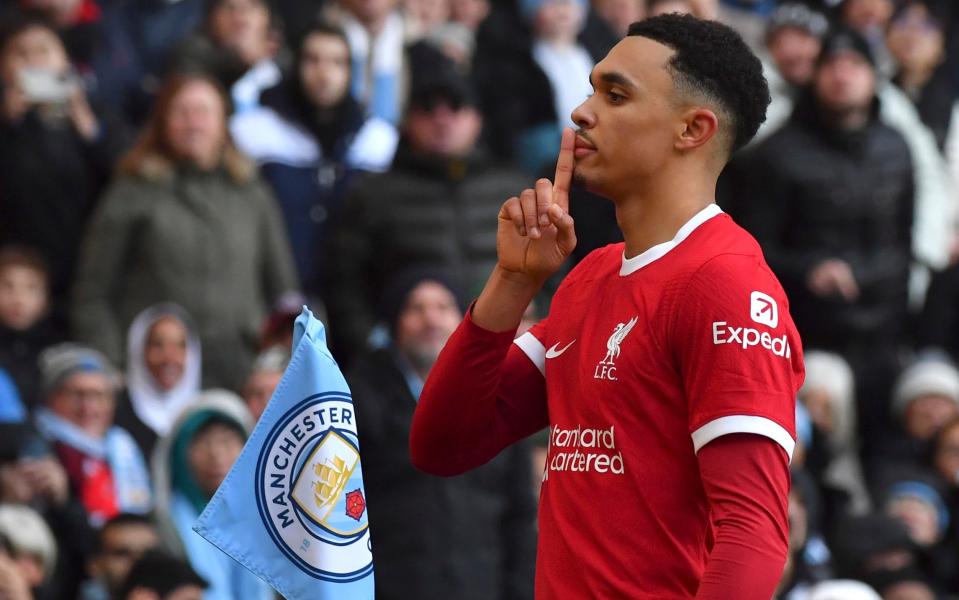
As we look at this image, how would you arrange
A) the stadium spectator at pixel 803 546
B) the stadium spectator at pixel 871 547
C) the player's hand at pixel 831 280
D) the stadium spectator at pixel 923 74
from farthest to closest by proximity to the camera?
the stadium spectator at pixel 923 74
the player's hand at pixel 831 280
the stadium spectator at pixel 871 547
the stadium spectator at pixel 803 546

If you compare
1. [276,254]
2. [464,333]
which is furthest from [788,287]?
[464,333]

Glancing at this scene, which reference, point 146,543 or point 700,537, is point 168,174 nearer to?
point 146,543

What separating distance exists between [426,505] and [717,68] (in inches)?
144

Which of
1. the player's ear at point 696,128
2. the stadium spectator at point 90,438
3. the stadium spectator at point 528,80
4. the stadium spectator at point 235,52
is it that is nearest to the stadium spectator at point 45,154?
the stadium spectator at point 235,52

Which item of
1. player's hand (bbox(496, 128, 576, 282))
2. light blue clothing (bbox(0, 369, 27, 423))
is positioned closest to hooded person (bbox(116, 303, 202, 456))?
light blue clothing (bbox(0, 369, 27, 423))

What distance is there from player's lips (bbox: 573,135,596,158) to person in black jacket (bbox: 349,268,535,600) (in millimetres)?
3479

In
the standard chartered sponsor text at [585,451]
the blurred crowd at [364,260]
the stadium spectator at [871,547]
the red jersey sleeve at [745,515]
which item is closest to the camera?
the red jersey sleeve at [745,515]

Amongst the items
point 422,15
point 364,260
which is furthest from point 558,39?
point 364,260

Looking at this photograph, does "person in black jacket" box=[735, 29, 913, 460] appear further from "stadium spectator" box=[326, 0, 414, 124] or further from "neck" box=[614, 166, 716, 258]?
"neck" box=[614, 166, 716, 258]

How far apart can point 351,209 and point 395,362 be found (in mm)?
1804

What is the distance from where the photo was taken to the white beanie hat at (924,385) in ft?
32.6

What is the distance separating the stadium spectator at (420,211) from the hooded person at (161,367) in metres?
0.73

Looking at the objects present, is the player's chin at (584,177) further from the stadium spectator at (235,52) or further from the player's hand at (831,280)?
the stadium spectator at (235,52)

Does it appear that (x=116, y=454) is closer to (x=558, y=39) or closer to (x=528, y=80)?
(x=528, y=80)
